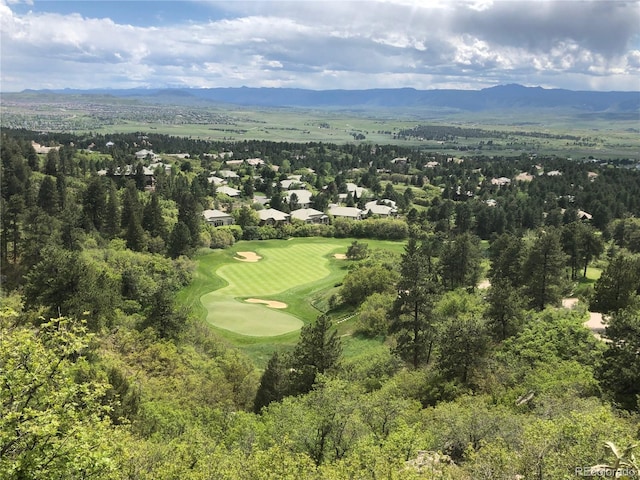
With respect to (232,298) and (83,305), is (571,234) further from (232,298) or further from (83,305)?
(83,305)

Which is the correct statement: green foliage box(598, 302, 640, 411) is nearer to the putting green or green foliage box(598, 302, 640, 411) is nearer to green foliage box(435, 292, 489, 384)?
green foliage box(435, 292, 489, 384)

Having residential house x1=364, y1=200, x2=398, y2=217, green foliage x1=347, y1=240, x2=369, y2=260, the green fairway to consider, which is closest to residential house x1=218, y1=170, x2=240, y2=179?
residential house x1=364, y1=200, x2=398, y2=217

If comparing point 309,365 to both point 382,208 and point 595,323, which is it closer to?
point 595,323

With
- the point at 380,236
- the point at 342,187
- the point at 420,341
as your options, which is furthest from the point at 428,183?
the point at 420,341

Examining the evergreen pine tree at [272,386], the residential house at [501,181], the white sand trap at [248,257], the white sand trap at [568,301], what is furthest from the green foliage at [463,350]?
the residential house at [501,181]

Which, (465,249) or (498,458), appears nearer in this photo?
(498,458)

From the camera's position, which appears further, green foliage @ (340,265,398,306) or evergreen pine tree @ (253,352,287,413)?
green foliage @ (340,265,398,306)
